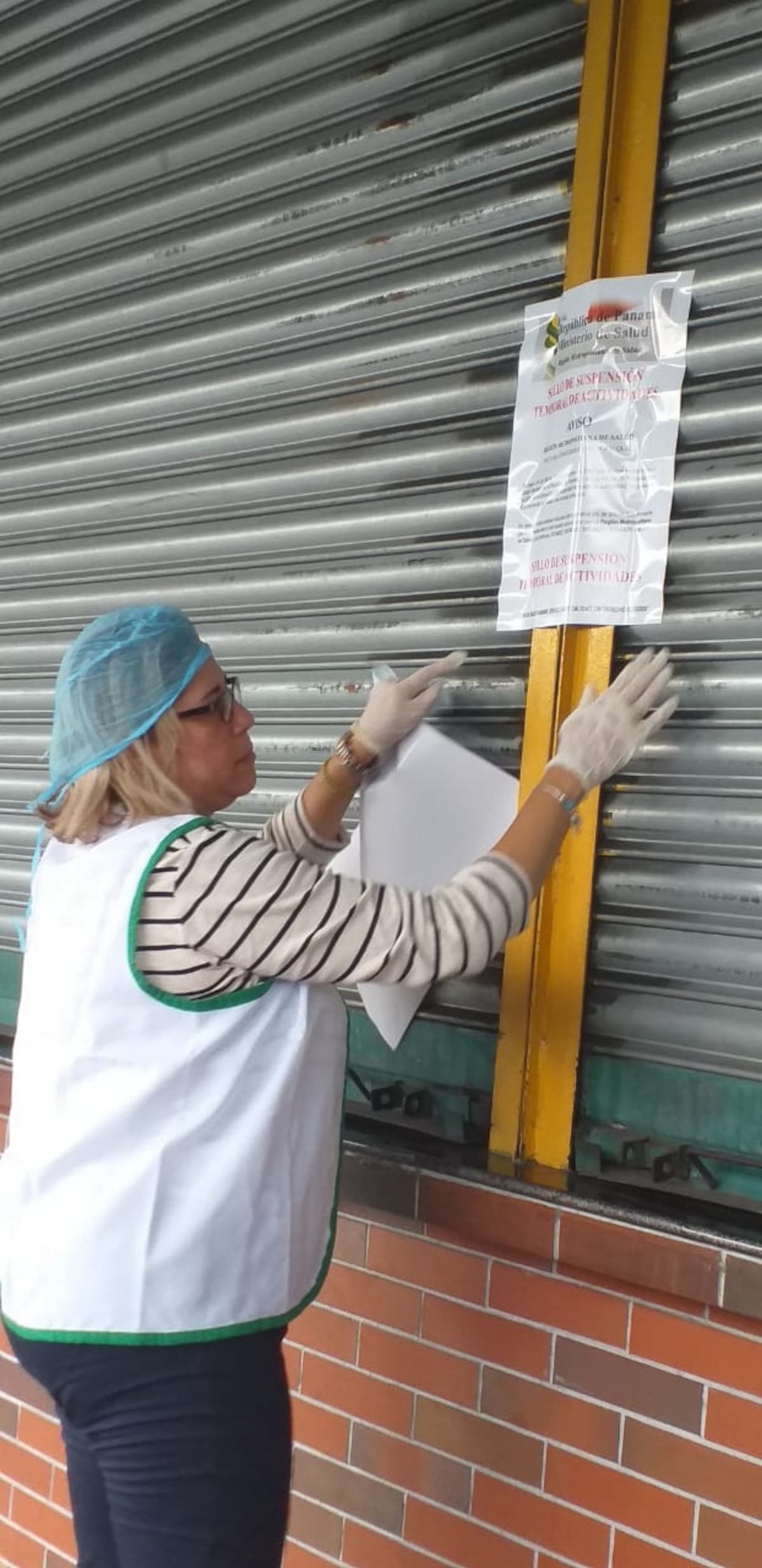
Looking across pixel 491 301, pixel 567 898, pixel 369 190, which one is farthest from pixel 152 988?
pixel 369 190

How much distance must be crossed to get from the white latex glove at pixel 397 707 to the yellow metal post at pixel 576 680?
0.59 feet

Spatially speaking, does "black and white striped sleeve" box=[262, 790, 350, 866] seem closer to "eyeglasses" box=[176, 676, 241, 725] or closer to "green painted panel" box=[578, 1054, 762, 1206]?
"eyeglasses" box=[176, 676, 241, 725]

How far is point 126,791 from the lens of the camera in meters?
1.87

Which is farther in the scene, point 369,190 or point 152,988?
point 369,190

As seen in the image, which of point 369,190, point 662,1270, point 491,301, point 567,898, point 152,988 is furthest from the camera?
point 369,190

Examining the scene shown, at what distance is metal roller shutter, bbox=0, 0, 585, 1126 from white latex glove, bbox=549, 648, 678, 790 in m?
0.31

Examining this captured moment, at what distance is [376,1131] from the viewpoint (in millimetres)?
2340

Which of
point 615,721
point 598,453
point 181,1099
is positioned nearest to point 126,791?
point 181,1099

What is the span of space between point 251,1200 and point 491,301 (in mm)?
1600

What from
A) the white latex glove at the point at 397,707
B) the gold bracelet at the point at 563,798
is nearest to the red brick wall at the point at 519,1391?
the gold bracelet at the point at 563,798

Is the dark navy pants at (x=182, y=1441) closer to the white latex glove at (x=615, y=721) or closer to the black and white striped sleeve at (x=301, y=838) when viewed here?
the black and white striped sleeve at (x=301, y=838)

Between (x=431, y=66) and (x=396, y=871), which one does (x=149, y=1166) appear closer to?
(x=396, y=871)

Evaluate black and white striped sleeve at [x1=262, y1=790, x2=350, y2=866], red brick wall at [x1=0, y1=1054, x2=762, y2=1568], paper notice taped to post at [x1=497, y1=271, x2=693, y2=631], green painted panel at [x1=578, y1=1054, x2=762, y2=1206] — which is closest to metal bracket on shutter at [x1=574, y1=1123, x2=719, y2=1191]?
green painted panel at [x1=578, y1=1054, x2=762, y2=1206]

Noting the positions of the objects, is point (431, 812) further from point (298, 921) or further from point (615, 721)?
point (298, 921)
